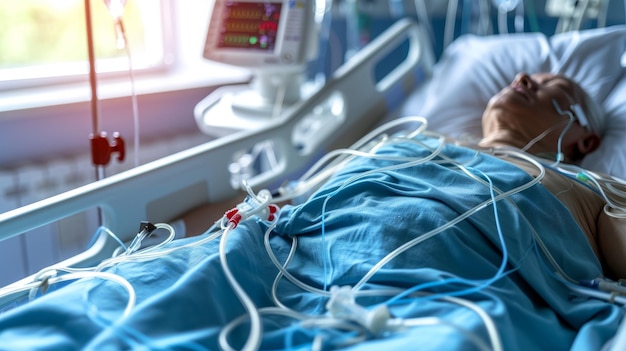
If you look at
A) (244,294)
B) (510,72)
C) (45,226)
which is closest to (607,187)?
(510,72)

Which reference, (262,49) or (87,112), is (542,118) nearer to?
(262,49)

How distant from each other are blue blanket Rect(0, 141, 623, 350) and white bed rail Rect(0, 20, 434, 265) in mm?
219

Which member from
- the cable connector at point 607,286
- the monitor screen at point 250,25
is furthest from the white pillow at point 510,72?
the cable connector at point 607,286

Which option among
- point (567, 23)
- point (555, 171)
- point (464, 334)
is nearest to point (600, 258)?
point (555, 171)

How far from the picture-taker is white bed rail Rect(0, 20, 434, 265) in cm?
114

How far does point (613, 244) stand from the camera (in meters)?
1.22

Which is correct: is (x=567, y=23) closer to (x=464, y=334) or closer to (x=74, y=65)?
(x=464, y=334)

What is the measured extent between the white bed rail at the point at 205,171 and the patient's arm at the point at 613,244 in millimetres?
871

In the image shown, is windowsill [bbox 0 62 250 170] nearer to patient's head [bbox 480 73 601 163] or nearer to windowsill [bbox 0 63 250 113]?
windowsill [bbox 0 63 250 113]

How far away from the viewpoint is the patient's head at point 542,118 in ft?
5.17

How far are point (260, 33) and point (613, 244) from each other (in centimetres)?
120

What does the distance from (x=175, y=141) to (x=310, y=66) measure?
834 mm

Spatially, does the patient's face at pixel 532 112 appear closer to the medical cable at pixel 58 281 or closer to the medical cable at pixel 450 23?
the medical cable at pixel 450 23

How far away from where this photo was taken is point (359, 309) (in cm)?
82
